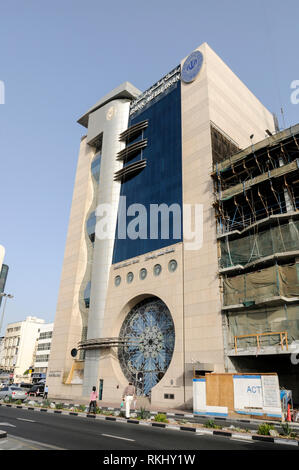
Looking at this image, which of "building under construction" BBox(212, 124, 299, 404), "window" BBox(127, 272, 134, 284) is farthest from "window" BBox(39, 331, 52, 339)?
"building under construction" BBox(212, 124, 299, 404)

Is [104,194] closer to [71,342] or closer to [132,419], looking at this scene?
[71,342]

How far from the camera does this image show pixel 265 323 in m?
25.6

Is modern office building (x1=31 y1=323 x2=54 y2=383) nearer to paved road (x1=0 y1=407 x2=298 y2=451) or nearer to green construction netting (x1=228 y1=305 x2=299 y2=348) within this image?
green construction netting (x1=228 y1=305 x2=299 y2=348)

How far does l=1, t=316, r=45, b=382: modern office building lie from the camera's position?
108300 millimetres

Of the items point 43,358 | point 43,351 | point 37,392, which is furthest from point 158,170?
point 43,358

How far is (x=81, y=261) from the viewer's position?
47.6m

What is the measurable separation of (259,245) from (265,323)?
6276mm

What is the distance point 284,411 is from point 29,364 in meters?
107

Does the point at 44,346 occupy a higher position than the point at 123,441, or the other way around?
the point at 44,346

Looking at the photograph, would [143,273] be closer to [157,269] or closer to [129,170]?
[157,269]

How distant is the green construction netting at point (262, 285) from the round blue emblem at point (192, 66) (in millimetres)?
24858

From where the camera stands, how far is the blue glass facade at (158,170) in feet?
121

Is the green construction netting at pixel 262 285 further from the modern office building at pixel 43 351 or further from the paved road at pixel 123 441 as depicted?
the modern office building at pixel 43 351

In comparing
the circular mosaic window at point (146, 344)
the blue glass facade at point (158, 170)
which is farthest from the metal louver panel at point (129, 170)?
the circular mosaic window at point (146, 344)
